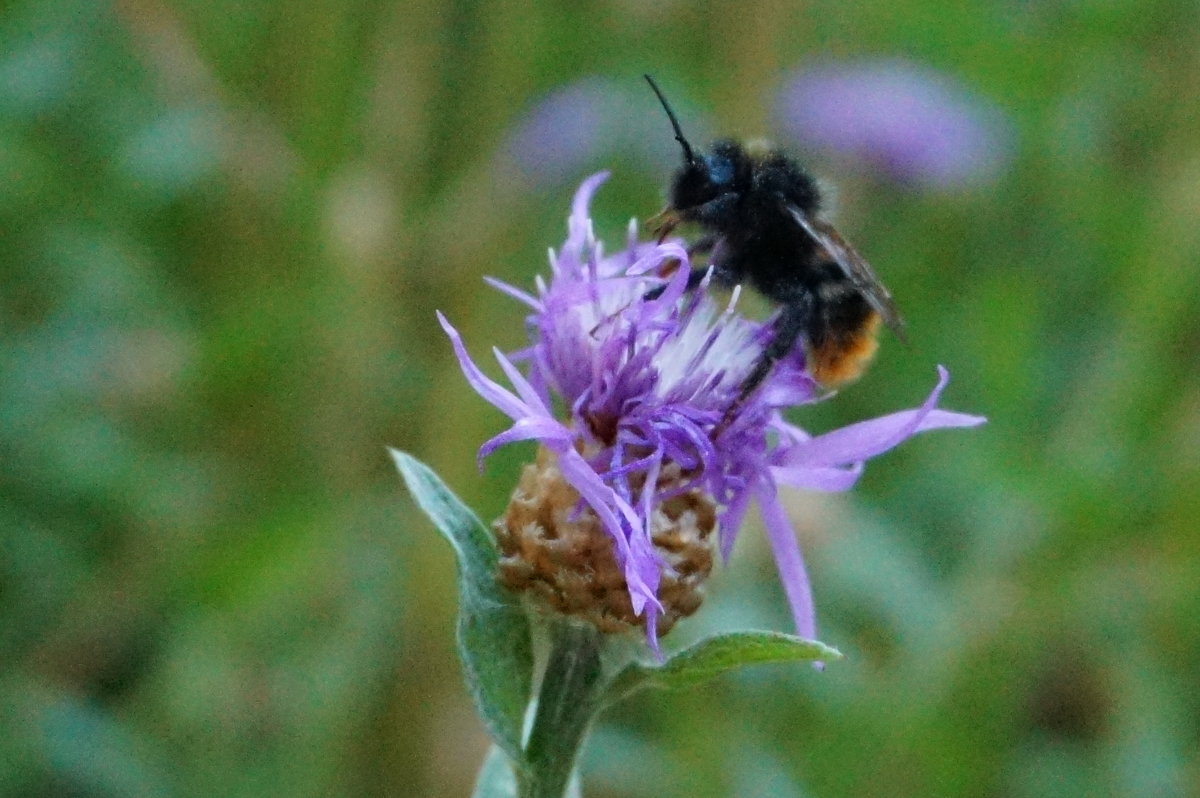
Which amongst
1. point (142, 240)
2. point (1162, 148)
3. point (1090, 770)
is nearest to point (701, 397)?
point (1090, 770)

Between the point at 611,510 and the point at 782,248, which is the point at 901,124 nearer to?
the point at 782,248

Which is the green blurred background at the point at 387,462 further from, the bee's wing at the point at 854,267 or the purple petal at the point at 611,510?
the purple petal at the point at 611,510

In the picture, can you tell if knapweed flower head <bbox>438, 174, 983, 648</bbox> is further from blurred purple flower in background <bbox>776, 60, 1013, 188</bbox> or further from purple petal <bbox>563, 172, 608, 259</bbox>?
blurred purple flower in background <bbox>776, 60, 1013, 188</bbox>

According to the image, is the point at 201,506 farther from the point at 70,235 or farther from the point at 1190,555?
the point at 1190,555

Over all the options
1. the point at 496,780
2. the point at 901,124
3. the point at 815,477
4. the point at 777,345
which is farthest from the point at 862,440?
the point at 901,124

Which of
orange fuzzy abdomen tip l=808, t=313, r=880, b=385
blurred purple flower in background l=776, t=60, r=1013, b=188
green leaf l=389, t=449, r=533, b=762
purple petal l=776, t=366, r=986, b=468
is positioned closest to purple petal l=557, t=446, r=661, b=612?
green leaf l=389, t=449, r=533, b=762
